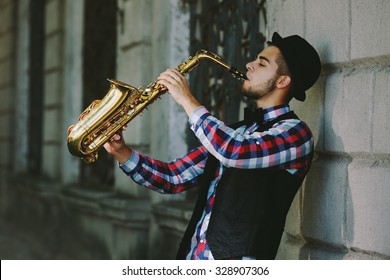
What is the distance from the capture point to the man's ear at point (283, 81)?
358 cm

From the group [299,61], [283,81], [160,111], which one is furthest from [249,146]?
[160,111]

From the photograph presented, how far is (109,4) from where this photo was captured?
27.8 ft

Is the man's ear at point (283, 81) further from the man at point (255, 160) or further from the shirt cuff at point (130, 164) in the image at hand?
the shirt cuff at point (130, 164)

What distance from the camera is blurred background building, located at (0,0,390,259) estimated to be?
379cm

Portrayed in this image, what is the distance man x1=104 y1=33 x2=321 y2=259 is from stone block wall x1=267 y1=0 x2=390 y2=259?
0.32 metres

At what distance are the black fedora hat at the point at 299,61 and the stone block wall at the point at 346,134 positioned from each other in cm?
31

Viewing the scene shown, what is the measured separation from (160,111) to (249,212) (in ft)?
11.8

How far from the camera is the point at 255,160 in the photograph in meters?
3.25

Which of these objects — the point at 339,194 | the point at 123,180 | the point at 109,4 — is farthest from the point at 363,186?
the point at 109,4

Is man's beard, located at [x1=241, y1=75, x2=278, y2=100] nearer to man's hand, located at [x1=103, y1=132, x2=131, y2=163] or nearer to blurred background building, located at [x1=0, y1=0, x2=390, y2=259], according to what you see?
blurred background building, located at [x1=0, y1=0, x2=390, y2=259]

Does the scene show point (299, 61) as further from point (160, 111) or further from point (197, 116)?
point (160, 111)

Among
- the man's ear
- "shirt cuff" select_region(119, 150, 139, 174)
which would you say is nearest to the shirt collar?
the man's ear

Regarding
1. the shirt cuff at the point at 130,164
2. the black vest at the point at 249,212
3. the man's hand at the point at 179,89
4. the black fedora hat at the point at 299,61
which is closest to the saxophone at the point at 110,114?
the shirt cuff at the point at 130,164
